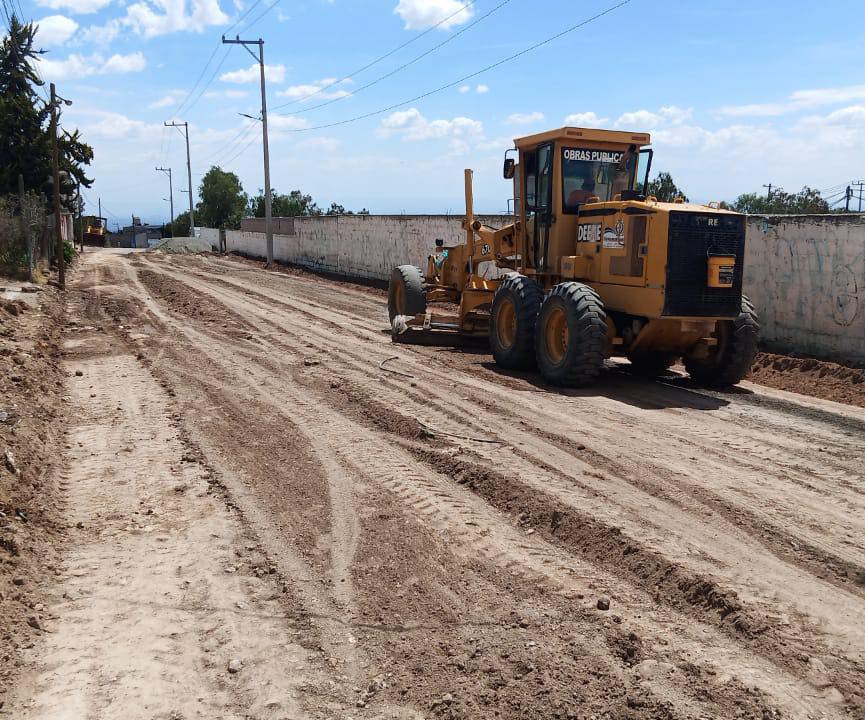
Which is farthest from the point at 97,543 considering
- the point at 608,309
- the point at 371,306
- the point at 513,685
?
the point at 371,306

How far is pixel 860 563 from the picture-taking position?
5.07 m

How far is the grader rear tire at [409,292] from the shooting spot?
1545 cm

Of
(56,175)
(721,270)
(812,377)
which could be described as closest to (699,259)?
(721,270)

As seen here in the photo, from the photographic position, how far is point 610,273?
35.6 feet

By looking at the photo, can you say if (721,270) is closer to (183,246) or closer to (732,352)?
(732,352)

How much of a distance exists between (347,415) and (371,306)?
12.2 meters

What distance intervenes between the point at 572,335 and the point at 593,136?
3127 mm

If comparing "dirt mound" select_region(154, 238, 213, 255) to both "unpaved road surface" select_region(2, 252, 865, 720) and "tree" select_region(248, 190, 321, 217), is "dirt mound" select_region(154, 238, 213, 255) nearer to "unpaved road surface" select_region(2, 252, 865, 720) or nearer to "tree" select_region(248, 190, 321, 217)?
"tree" select_region(248, 190, 321, 217)

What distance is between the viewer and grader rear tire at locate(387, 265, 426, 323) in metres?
15.5

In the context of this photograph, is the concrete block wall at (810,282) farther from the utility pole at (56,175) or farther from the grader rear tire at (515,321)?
the utility pole at (56,175)

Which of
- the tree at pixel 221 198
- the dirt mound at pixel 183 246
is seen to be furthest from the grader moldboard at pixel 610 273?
the tree at pixel 221 198

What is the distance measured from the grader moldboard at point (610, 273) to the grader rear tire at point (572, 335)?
0.01m

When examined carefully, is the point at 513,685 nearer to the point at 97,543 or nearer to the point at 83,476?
the point at 97,543

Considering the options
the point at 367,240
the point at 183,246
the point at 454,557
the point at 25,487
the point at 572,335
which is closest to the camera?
the point at 454,557
